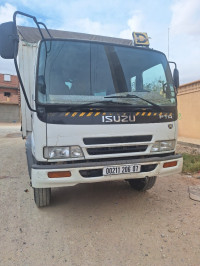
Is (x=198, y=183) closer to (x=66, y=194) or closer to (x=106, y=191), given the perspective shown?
(x=106, y=191)

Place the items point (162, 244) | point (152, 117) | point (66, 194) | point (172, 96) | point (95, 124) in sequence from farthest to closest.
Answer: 1. point (66, 194)
2. point (172, 96)
3. point (152, 117)
4. point (95, 124)
5. point (162, 244)

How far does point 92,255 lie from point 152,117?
→ 174cm

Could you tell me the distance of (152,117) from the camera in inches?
107

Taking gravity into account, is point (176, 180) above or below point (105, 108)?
below

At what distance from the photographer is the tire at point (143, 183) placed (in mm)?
3497

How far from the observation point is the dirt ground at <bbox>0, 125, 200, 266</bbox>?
2.12 meters

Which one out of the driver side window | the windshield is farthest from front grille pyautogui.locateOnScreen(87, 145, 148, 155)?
the driver side window

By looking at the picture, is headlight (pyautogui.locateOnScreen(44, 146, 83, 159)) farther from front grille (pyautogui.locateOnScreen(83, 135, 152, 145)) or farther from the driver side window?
the driver side window

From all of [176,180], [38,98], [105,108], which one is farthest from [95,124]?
[176,180]

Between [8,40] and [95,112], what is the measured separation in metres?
1.20

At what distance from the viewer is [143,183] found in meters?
3.63

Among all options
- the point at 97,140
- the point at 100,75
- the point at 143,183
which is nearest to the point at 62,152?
the point at 97,140

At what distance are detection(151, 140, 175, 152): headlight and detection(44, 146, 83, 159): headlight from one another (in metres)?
1.00

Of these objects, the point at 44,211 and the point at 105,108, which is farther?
the point at 44,211
